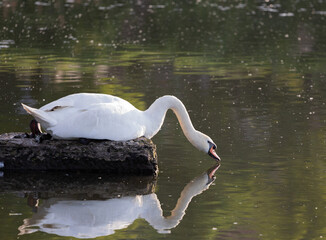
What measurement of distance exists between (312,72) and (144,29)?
11185 mm

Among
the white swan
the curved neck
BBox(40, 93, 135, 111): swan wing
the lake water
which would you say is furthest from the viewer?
the curved neck

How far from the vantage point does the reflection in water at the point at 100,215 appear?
834 cm

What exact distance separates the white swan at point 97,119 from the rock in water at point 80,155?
0.13 metres

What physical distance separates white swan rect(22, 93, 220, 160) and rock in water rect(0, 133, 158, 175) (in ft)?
0.43

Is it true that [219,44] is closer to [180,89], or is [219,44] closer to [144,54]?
[144,54]

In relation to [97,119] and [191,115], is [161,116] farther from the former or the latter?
[191,115]

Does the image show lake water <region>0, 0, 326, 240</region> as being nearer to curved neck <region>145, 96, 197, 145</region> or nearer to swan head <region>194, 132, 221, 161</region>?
swan head <region>194, 132, 221, 161</region>

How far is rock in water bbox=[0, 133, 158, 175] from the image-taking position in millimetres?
10492

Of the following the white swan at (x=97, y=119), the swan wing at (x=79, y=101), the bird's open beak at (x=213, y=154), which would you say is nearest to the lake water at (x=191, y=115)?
the bird's open beak at (x=213, y=154)

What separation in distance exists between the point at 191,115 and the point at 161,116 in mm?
3277

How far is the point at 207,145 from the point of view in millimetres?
11219

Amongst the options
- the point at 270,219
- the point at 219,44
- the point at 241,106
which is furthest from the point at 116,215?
the point at 219,44

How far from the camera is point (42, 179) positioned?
34.1 ft

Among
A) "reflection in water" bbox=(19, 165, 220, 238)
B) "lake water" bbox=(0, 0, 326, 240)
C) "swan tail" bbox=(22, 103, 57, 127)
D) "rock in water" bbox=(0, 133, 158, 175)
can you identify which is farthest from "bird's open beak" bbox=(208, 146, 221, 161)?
"swan tail" bbox=(22, 103, 57, 127)
